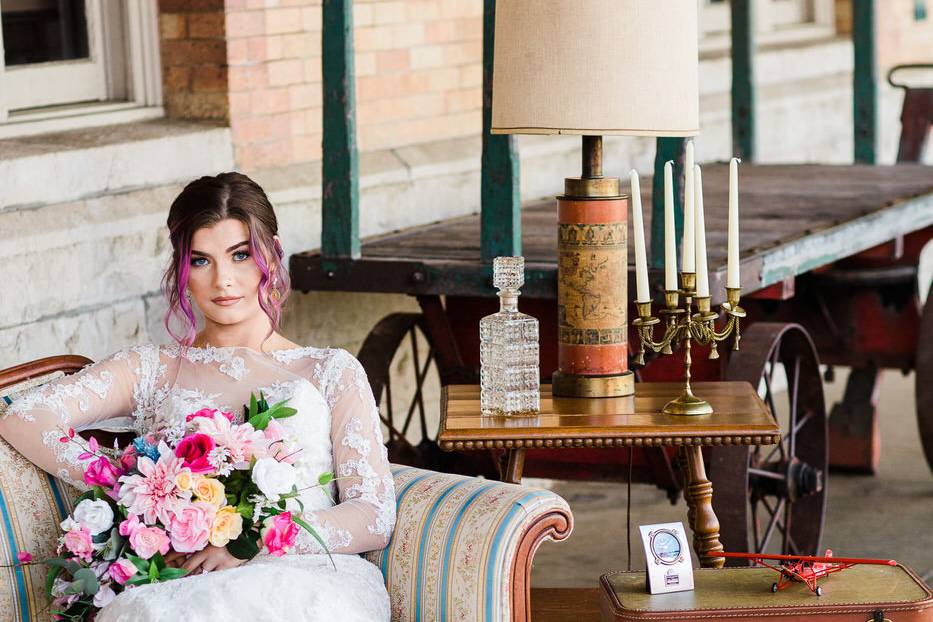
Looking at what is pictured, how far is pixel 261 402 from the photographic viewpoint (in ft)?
9.43

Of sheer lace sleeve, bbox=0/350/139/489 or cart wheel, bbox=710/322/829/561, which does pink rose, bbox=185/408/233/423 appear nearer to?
sheer lace sleeve, bbox=0/350/139/489

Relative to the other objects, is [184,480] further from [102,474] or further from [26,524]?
[26,524]

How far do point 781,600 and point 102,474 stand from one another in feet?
4.20

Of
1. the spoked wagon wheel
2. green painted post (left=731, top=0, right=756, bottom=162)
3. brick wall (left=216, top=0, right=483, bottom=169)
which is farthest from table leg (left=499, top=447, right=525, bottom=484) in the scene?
green painted post (left=731, top=0, right=756, bottom=162)

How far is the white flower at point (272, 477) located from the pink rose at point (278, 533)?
39 millimetres

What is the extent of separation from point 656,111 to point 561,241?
37 cm

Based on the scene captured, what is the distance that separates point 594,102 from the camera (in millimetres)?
3150

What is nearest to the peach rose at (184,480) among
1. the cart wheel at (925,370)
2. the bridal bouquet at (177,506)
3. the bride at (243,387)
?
the bridal bouquet at (177,506)

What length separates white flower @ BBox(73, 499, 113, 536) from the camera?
274 centimetres

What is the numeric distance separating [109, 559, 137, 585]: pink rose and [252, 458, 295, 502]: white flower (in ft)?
0.88

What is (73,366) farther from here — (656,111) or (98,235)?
(656,111)

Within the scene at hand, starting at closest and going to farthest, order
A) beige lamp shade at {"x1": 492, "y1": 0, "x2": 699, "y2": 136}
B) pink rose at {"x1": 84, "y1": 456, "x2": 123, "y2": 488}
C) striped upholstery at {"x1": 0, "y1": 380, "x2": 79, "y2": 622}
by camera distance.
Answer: pink rose at {"x1": 84, "y1": 456, "x2": 123, "y2": 488} < striped upholstery at {"x1": 0, "y1": 380, "x2": 79, "y2": 622} < beige lamp shade at {"x1": 492, "y1": 0, "x2": 699, "y2": 136}

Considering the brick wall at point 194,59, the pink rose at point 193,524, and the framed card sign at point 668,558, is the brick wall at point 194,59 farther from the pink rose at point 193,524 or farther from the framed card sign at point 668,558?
the framed card sign at point 668,558

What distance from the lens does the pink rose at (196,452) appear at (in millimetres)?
2695
